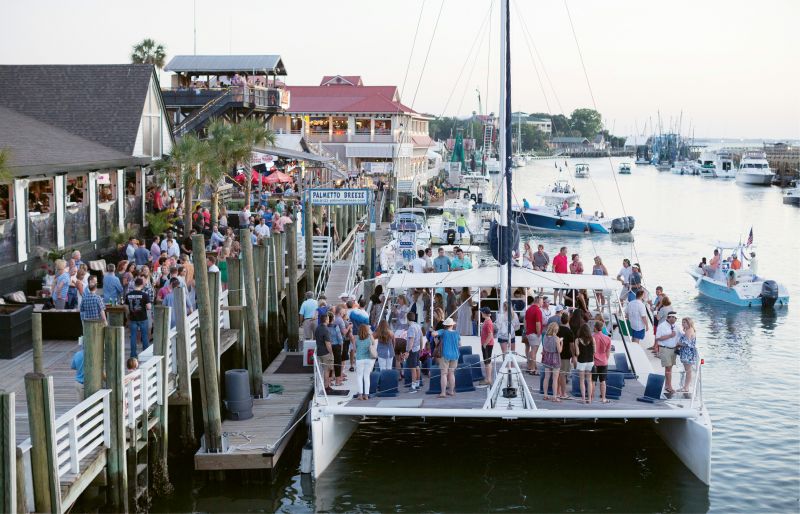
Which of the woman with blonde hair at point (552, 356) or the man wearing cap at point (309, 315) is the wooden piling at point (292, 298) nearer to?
the man wearing cap at point (309, 315)

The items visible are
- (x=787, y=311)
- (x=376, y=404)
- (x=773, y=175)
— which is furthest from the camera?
(x=773, y=175)

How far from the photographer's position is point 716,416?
22.5 meters

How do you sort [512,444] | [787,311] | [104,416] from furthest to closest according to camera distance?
[787,311]
[512,444]
[104,416]

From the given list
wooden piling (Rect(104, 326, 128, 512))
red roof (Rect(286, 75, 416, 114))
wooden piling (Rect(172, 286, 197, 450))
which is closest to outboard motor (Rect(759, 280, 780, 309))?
wooden piling (Rect(172, 286, 197, 450))

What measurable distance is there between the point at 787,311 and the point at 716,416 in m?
16.4

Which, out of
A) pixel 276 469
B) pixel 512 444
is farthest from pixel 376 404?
pixel 512 444

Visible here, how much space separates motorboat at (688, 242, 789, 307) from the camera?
1454 inches

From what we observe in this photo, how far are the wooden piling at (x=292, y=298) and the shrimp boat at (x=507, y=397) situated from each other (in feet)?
15.9

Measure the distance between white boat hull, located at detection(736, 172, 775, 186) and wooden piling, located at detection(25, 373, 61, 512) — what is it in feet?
395

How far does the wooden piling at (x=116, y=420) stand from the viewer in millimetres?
12945

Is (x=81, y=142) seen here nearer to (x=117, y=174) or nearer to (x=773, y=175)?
(x=117, y=174)

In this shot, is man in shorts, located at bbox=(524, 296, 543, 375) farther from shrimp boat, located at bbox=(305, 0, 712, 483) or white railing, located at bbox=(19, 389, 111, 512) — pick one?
white railing, located at bbox=(19, 389, 111, 512)

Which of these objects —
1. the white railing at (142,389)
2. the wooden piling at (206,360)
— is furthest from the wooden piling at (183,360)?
the white railing at (142,389)

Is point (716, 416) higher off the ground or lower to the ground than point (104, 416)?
lower
